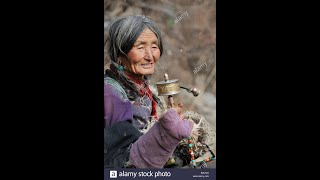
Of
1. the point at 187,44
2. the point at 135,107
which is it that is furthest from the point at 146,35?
the point at 135,107

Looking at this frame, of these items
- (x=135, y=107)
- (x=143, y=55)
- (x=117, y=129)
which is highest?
(x=143, y=55)

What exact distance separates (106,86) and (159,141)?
68 centimetres

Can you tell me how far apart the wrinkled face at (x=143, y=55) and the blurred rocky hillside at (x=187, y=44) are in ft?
0.25

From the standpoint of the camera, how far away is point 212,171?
8312 millimetres

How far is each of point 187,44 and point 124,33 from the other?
575mm

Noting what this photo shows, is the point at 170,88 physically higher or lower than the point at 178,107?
higher

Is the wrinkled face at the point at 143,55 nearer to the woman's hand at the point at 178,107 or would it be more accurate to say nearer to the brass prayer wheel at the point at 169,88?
the brass prayer wheel at the point at 169,88

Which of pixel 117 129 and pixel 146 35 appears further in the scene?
pixel 146 35

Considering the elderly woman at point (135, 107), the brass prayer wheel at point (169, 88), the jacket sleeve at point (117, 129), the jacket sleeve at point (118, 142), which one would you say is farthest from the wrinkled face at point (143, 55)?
the jacket sleeve at point (118, 142)

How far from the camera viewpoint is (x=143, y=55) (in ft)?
27.2

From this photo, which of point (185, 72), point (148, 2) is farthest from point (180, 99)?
point (148, 2)

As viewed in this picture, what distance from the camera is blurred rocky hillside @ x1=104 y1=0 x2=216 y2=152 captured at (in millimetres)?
8336

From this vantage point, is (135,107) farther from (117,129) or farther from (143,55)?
(143,55)

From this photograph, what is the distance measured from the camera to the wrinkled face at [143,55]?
27.2 feet
